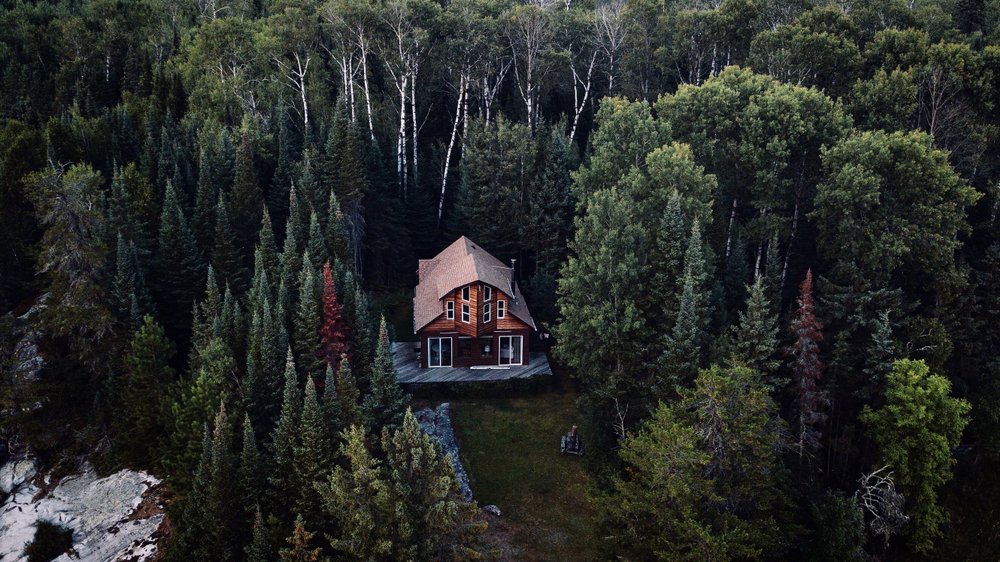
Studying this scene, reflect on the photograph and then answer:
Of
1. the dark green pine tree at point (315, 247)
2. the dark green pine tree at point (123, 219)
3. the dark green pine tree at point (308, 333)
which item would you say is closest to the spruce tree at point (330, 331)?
the dark green pine tree at point (308, 333)

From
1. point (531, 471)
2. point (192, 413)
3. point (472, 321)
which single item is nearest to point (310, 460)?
point (192, 413)

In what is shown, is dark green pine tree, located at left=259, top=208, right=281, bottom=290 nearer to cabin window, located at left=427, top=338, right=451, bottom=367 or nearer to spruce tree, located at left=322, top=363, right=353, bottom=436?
cabin window, located at left=427, top=338, right=451, bottom=367

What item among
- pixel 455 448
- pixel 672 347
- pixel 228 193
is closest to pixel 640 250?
pixel 672 347

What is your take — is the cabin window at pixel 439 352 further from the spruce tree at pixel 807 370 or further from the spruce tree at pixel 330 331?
the spruce tree at pixel 807 370

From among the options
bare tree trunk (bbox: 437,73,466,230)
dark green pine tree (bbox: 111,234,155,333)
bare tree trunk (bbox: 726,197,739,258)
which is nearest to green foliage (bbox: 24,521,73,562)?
dark green pine tree (bbox: 111,234,155,333)

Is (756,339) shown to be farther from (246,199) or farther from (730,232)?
(246,199)

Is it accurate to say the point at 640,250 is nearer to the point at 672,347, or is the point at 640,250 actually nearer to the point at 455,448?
the point at 672,347
